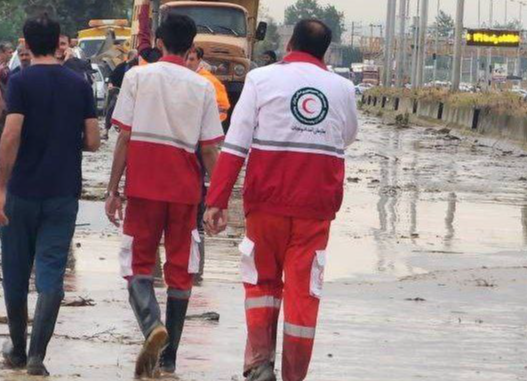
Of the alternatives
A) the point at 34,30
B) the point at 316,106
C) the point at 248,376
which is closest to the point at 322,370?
the point at 248,376

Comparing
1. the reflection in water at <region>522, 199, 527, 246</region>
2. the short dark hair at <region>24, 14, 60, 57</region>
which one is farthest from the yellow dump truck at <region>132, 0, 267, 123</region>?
the short dark hair at <region>24, 14, 60, 57</region>

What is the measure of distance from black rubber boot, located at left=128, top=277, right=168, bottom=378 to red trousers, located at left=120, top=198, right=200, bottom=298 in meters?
0.07

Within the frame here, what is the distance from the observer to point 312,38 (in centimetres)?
865

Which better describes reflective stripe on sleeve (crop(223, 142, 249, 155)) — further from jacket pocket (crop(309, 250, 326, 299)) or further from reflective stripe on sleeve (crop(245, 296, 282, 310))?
reflective stripe on sleeve (crop(245, 296, 282, 310))

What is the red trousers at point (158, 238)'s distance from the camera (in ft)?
29.9

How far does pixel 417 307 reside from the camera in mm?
12578

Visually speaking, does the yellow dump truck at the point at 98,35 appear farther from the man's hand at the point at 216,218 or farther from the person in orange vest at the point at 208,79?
the man's hand at the point at 216,218

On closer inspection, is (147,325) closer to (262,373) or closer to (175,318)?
(175,318)

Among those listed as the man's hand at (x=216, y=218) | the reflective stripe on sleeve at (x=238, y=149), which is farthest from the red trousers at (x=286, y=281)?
the reflective stripe on sleeve at (x=238, y=149)

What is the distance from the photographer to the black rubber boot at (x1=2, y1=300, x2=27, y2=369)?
29.5ft

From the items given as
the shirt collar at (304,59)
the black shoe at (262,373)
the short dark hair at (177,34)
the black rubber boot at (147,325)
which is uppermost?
the short dark hair at (177,34)

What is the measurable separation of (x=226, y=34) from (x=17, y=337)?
99.3ft

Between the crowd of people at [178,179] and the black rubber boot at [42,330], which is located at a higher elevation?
the crowd of people at [178,179]

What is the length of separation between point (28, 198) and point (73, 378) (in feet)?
3.08
